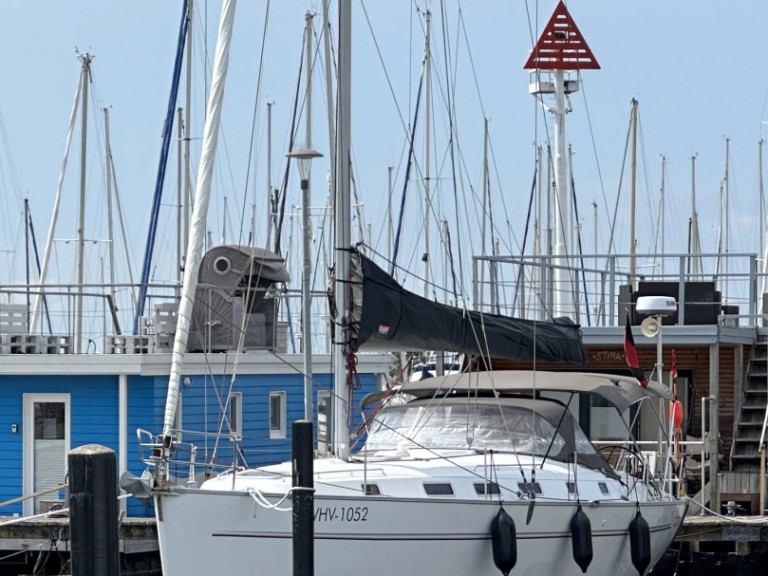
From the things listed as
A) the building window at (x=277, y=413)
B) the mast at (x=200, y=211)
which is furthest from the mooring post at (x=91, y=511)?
the building window at (x=277, y=413)

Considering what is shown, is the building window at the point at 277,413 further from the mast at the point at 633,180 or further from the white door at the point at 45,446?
the mast at the point at 633,180

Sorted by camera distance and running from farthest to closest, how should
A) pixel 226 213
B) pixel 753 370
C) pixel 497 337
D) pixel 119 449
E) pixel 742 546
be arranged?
pixel 226 213 < pixel 753 370 < pixel 119 449 < pixel 742 546 < pixel 497 337

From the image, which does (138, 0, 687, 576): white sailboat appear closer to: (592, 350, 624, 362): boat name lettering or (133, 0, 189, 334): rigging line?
(592, 350, 624, 362): boat name lettering

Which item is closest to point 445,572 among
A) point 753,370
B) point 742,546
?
point 742,546

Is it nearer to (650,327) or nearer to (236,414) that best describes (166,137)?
(236,414)

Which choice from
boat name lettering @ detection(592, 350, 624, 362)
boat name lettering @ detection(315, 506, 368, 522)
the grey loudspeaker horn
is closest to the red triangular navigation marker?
boat name lettering @ detection(592, 350, 624, 362)

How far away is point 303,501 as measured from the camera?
47.3 feet

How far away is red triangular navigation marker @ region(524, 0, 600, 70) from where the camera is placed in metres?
28.4

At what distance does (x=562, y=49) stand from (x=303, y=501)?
1591cm

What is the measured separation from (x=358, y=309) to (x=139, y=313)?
965 centimetres

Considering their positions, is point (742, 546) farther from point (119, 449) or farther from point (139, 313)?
point (139, 313)

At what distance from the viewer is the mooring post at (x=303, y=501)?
1438 cm

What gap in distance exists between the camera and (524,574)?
17.1 metres

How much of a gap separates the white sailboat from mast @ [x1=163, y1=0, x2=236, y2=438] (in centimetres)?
2
